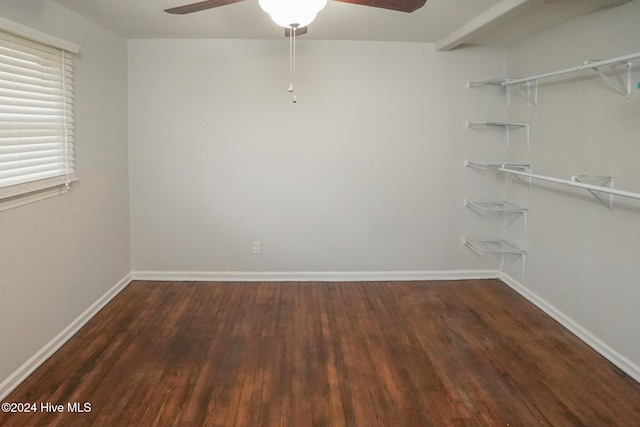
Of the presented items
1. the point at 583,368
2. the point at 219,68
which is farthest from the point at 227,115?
the point at 583,368

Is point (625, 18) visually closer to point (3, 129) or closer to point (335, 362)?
point (335, 362)

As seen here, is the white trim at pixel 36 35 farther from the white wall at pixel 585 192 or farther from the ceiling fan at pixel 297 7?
the white wall at pixel 585 192

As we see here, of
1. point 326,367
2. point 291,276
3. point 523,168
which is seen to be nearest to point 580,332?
point 523,168

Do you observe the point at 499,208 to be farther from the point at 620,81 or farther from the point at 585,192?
the point at 620,81

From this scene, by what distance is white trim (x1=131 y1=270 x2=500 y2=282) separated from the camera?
4.22 meters

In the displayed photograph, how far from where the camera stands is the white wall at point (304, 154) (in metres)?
3.99

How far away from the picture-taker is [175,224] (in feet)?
13.6

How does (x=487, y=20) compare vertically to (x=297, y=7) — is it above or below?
above

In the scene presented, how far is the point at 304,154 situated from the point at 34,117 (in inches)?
83.5

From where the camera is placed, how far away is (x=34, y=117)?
2.62 m

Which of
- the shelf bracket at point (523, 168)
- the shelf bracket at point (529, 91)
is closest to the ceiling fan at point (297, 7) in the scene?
the shelf bracket at point (529, 91)

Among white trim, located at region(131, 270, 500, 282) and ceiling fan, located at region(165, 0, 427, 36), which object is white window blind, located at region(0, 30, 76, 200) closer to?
ceiling fan, located at region(165, 0, 427, 36)

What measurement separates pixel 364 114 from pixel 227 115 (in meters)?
1.23

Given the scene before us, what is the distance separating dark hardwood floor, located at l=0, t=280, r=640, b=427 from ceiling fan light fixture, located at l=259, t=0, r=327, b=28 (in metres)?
1.83
